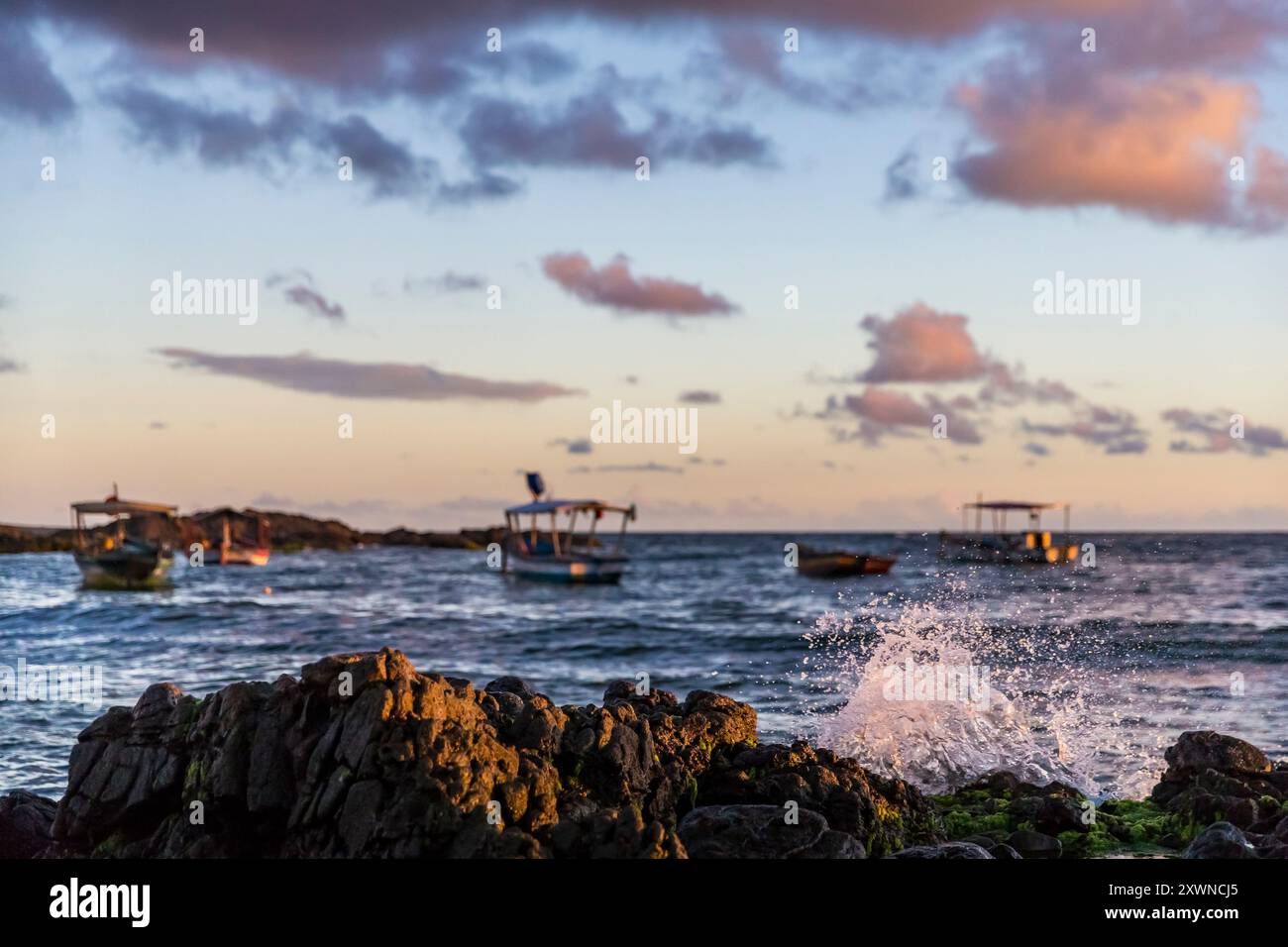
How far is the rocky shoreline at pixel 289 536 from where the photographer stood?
13288cm

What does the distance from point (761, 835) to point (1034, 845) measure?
3462mm

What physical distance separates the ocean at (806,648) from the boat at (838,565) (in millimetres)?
1226

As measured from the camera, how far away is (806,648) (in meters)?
37.8

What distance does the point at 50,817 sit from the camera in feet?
45.1

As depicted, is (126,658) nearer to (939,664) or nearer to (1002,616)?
(939,664)

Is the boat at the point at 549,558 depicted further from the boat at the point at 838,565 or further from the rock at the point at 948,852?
the rock at the point at 948,852

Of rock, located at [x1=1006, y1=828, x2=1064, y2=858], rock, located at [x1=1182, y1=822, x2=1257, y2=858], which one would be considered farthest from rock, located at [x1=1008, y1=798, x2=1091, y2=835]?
rock, located at [x1=1182, y1=822, x2=1257, y2=858]

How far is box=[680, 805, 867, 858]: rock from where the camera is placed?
11336 mm

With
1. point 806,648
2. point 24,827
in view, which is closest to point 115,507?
point 806,648

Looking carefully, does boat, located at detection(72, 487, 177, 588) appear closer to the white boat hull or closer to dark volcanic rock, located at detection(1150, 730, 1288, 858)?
the white boat hull

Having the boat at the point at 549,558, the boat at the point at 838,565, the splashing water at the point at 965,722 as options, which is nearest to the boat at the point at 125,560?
the boat at the point at 549,558

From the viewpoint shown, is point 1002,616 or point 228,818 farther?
point 1002,616
